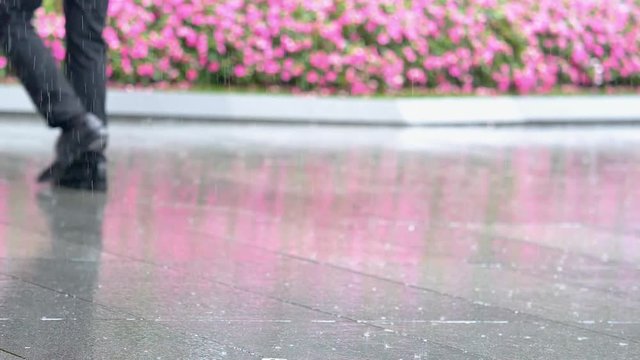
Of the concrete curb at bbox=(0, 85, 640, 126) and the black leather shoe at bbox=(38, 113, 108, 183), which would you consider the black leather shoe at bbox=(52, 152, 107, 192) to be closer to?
the black leather shoe at bbox=(38, 113, 108, 183)

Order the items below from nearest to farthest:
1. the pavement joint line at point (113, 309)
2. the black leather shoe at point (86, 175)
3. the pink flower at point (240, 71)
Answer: the pavement joint line at point (113, 309) → the black leather shoe at point (86, 175) → the pink flower at point (240, 71)

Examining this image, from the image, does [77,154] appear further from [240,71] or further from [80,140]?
[240,71]

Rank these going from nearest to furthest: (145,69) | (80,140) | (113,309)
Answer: (113,309)
(80,140)
(145,69)

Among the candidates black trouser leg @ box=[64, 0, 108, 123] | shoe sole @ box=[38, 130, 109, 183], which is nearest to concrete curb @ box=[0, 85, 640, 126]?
black trouser leg @ box=[64, 0, 108, 123]

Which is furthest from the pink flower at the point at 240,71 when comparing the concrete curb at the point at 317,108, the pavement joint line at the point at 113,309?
the pavement joint line at the point at 113,309

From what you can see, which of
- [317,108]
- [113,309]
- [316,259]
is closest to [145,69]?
[317,108]

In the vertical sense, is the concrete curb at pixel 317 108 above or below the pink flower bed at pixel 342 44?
below

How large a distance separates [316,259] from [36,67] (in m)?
1.79

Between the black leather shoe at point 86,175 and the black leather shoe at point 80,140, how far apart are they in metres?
0.10

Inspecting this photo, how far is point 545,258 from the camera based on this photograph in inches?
221

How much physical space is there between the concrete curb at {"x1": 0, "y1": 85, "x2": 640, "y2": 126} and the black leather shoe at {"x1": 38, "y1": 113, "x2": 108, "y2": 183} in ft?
17.9

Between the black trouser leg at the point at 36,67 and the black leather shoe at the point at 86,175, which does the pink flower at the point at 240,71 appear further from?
the black trouser leg at the point at 36,67

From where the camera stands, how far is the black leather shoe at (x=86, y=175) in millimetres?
6777

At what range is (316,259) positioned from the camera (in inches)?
210
